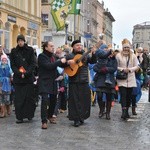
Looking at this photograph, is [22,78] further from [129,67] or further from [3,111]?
[129,67]

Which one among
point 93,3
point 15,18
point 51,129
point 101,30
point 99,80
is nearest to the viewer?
point 51,129

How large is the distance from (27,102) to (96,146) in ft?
10.1

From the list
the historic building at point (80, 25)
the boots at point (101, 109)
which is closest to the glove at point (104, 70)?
the boots at point (101, 109)

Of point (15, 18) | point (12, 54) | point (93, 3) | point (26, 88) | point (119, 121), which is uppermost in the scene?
point (93, 3)

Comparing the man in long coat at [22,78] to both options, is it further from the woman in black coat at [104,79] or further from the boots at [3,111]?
the woman in black coat at [104,79]

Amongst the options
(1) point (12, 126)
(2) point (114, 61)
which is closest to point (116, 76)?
(2) point (114, 61)

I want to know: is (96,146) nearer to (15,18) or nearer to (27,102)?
(27,102)

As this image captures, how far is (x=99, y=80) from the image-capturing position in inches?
453

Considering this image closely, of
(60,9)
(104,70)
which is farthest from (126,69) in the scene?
(60,9)

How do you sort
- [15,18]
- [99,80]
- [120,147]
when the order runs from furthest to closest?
[15,18], [99,80], [120,147]

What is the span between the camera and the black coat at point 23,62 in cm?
1073

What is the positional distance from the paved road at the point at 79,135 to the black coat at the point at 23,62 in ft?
3.15

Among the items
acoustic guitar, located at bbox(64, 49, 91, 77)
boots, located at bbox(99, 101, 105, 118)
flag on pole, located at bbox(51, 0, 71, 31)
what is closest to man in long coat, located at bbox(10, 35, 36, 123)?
acoustic guitar, located at bbox(64, 49, 91, 77)

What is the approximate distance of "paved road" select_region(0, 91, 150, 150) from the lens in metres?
8.17
